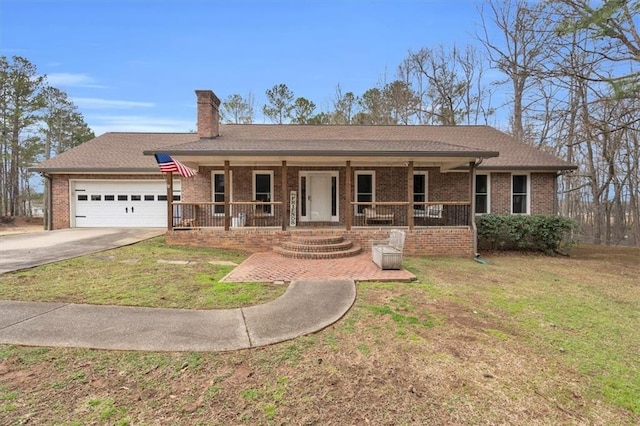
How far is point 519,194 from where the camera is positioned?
1335 cm

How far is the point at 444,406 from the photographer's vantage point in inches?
104

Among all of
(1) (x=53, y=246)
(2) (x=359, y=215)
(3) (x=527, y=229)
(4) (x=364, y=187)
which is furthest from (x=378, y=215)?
(1) (x=53, y=246)

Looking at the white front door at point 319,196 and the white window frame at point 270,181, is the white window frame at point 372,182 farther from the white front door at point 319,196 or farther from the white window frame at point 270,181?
the white window frame at point 270,181

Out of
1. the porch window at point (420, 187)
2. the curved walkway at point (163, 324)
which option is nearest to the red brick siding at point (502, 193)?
the porch window at point (420, 187)

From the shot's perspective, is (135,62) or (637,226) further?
(637,226)

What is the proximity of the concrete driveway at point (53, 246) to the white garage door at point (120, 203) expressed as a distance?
2224mm

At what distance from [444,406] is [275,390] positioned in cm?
142

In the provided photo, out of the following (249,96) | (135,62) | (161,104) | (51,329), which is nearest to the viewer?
(51,329)

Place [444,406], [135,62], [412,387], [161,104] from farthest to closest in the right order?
[161,104] < [135,62] < [412,387] < [444,406]

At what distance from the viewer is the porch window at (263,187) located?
1319cm

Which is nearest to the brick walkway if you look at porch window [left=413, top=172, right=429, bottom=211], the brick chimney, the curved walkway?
the curved walkway

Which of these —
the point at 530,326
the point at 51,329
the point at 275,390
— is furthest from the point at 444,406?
the point at 51,329

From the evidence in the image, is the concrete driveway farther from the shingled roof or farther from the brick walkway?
the brick walkway

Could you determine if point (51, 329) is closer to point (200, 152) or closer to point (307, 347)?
point (307, 347)
